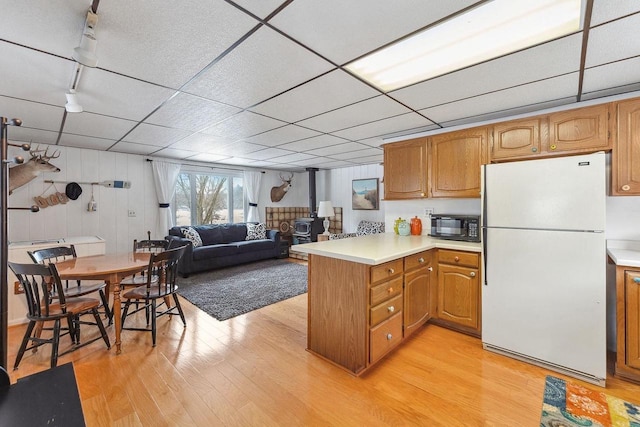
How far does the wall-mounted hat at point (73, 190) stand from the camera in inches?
162

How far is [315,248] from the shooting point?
234cm

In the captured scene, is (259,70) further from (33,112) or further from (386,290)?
(33,112)

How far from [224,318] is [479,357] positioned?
257 cm

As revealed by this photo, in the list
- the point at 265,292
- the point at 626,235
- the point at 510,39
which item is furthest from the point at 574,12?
the point at 265,292

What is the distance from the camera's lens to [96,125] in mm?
3076

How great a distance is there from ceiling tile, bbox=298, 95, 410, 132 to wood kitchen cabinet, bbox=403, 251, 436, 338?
1408mm

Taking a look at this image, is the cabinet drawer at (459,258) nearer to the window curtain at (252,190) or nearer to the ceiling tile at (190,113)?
the ceiling tile at (190,113)

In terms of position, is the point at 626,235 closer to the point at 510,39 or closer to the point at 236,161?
the point at 510,39

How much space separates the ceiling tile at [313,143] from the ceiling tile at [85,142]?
2.47 meters

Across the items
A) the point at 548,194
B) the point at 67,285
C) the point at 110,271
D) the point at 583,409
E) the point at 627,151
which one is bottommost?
the point at 583,409

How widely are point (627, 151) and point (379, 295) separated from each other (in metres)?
2.23

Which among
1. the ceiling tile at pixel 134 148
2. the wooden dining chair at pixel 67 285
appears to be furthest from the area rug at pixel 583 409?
the ceiling tile at pixel 134 148

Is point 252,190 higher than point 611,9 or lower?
lower

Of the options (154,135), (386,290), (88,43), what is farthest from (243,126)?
(386,290)
